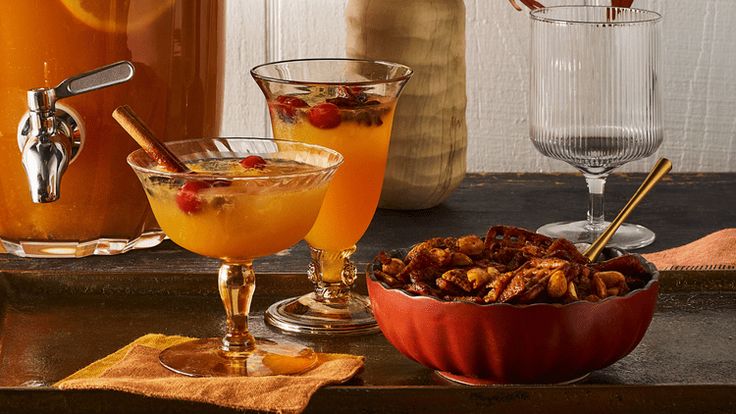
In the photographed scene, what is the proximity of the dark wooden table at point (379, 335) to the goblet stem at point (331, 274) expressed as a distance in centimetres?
4

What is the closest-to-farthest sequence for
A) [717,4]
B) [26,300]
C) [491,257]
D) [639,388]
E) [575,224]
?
[639,388]
[491,257]
[26,300]
[575,224]
[717,4]

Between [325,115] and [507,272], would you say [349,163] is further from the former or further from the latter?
[507,272]

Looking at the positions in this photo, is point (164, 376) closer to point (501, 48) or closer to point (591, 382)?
point (591, 382)

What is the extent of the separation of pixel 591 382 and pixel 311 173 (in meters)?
0.26

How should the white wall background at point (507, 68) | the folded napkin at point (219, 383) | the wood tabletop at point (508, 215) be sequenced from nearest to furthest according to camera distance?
the folded napkin at point (219, 383)
the wood tabletop at point (508, 215)
the white wall background at point (507, 68)

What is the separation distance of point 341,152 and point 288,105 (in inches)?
2.5

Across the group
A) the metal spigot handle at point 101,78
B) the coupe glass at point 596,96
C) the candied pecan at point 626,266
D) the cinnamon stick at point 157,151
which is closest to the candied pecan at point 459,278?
the candied pecan at point 626,266

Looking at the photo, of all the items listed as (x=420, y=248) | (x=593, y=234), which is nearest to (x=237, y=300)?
(x=420, y=248)

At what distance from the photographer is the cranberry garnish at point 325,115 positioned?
41.4 inches

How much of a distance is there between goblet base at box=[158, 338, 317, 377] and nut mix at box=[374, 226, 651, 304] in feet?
0.32

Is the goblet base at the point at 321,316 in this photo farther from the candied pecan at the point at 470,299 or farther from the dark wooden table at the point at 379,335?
the candied pecan at the point at 470,299

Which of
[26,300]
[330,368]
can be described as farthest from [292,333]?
[26,300]

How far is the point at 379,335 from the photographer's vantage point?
105 centimetres

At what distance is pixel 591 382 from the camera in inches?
35.9
